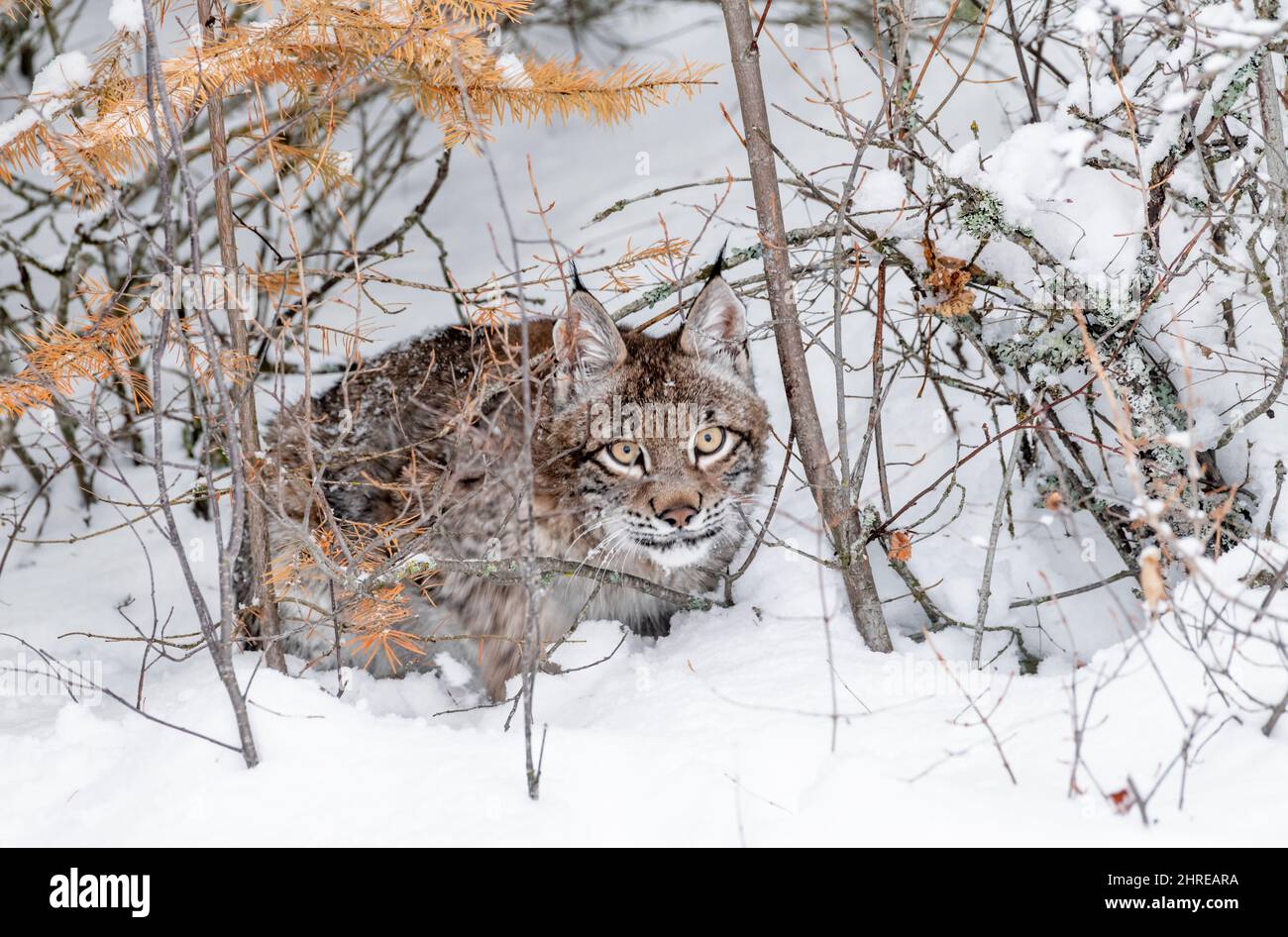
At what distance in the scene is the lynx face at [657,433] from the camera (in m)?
4.07

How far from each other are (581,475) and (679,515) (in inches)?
18.2

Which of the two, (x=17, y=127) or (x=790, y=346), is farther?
(x=790, y=346)

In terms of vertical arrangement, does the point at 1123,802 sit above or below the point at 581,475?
below

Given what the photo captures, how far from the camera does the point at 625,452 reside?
4.16 metres

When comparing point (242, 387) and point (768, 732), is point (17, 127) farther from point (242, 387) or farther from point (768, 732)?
point (768, 732)

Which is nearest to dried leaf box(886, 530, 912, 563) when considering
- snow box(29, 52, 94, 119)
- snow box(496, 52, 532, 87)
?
snow box(496, 52, 532, 87)

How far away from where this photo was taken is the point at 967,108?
648 centimetres

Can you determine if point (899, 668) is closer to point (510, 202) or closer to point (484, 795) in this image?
point (484, 795)

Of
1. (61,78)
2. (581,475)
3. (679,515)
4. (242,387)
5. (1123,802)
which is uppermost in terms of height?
(61,78)

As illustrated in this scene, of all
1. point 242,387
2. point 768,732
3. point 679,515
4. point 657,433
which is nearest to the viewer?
point 768,732

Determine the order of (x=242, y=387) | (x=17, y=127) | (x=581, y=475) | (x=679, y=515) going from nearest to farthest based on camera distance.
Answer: (x=17, y=127) → (x=242, y=387) → (x=679, y=515) → (x=581, y=475)

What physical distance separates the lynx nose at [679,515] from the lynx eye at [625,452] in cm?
25

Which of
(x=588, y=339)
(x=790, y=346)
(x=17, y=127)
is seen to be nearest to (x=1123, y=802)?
(x=790, y=346)

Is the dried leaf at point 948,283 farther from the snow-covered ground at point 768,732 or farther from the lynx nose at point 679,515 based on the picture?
the lynx nose at point 679,515
